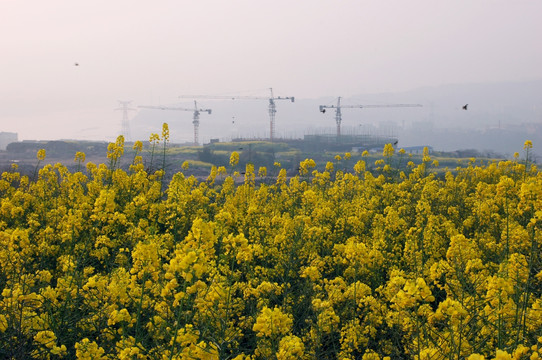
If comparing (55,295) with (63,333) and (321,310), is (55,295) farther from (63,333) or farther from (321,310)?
(321,310)

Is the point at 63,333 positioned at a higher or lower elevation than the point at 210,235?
lower

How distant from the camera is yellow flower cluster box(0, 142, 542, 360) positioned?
394 cm

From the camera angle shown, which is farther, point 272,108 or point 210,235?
point 272,108

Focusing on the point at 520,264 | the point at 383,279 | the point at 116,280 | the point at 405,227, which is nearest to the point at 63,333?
the point at 116,280

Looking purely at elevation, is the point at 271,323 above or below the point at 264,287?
above

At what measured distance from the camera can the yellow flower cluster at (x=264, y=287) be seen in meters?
3.94

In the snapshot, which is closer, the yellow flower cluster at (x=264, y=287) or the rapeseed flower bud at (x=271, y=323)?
the rapeseed flower bud at (x=271, y=323)

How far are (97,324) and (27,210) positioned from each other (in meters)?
5.16

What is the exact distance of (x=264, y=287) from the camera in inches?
206

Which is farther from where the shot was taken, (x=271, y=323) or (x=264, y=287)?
(x=264, y=287)

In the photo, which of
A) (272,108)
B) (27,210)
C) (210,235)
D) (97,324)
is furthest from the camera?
(272,108)

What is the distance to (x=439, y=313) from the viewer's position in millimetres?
3900

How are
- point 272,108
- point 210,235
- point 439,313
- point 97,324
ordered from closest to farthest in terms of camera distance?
1. point 439,313
2. point 210,235
3. point 97,324
4. point 272,108

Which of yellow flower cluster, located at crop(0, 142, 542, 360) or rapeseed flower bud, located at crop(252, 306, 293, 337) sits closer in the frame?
rapeseed flower bud, located at crop(252, 306, 293, 337)
